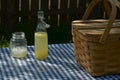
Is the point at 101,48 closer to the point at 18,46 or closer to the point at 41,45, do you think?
the point at 41,45

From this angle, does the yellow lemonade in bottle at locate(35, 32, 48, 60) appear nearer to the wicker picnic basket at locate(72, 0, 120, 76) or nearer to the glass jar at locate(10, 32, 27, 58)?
the glass jar at locate(10, 32, 27, 58)

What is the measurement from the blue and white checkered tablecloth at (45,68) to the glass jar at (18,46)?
0.09ft

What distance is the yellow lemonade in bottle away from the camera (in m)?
1.86

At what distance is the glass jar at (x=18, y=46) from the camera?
1.90m

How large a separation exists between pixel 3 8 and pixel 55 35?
778mm

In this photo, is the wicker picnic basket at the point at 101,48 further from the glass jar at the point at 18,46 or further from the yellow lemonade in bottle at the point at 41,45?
the glass jar at the point at 18,46

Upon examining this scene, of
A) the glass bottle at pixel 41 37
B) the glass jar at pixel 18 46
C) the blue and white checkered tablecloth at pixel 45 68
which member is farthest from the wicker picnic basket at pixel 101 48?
the glass jar at pixel 18 46

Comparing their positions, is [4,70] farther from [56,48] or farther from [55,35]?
[55,35]

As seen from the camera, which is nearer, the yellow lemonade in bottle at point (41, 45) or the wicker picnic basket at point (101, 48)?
the wicker picnic basket at point (101, 48)

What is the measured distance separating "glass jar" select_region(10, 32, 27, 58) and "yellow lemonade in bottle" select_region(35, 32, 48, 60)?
72 mm

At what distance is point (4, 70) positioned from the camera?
175 cm

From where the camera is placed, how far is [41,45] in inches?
73.9

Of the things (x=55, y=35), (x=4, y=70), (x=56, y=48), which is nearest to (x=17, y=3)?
→ (x=55, y=35)

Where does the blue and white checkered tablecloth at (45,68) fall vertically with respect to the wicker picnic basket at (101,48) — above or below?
below
